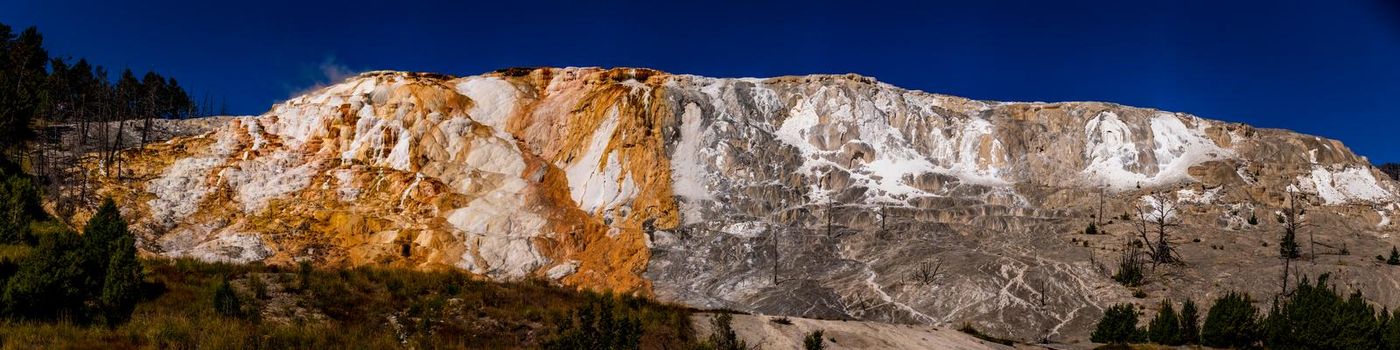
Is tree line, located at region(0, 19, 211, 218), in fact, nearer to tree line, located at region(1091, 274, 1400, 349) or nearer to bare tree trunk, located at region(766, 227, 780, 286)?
bare tree trunk, located at region(766, 227, 780, 286)

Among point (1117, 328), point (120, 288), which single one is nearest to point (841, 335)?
point (120, 288)

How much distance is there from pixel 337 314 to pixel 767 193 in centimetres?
4683

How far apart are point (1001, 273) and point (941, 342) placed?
89.4 feet

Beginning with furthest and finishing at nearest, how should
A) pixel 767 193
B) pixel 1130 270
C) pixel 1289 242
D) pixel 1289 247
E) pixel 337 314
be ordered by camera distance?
1. pixel 767 193
2. pixel 1289 242
3. pixel 1289 247
4. pixel 1130 270
5. pixel 337 314

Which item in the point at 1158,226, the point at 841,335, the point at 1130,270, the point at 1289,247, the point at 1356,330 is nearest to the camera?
→ the point at 841,335

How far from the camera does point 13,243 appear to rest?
15.7 m

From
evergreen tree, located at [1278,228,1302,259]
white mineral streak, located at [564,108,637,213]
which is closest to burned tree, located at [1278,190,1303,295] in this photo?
evergreen tree, located at [1278,228,1302,259]

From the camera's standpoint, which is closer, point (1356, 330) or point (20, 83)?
point (1356, 330)

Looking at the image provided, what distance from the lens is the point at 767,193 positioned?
6009cm

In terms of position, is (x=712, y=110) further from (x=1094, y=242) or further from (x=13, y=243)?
(x=13, y=243)

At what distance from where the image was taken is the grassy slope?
37.4 ft

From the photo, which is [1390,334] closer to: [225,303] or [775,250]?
[775,250]

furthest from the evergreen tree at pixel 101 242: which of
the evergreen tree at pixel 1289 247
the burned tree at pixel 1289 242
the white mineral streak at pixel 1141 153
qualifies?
the white mineral streak at pixel 1141 153

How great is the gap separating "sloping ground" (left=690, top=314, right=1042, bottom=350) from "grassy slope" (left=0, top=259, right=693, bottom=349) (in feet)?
4.20
